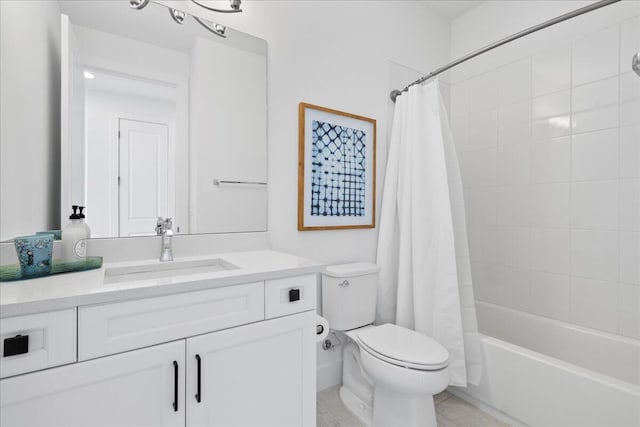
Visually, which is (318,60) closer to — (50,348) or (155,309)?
(155,309)

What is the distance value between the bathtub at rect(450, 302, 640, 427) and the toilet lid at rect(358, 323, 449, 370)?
16.8 inches

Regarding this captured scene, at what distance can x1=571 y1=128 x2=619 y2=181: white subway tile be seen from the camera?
1.72 meters

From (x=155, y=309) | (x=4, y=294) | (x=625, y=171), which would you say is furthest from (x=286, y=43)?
(x=625, y=171)

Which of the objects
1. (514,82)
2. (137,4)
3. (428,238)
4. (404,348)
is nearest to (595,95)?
(514,82)

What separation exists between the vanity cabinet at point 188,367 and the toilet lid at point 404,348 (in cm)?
38

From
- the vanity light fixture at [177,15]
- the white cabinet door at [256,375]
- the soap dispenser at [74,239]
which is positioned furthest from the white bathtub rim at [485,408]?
the vanity light fixture at [177,15]

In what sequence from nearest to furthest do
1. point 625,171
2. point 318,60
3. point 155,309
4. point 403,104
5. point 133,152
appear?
1. point 155,309
2. point 133,152
3. point 625,171
4. point 318,60
5. point 403,104

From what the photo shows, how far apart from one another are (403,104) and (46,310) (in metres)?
1.93

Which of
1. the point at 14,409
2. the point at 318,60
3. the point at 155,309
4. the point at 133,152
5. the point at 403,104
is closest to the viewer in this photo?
the point at 14,409

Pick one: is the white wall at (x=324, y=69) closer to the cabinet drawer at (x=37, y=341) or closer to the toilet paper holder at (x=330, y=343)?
the toilet paper holder at (x=330, y=343)

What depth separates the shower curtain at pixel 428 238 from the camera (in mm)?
1674

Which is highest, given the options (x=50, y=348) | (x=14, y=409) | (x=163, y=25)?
(x=163, y=25)

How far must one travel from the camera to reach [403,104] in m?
1.97

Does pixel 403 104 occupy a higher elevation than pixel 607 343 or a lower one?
higher
